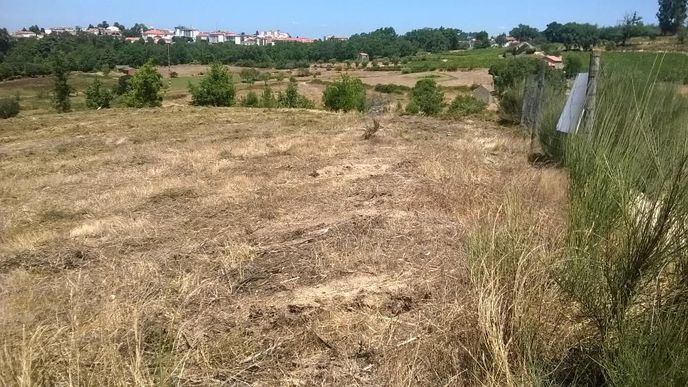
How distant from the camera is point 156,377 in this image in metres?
2.20

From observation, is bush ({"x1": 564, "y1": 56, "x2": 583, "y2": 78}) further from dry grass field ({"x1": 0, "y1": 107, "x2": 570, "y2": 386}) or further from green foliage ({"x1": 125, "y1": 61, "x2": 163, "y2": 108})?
green foliage ({"x1": 125, "y1": 61, "x2": 163, "y2": 108})

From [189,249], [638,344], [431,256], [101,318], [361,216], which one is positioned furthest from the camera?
[361,216]

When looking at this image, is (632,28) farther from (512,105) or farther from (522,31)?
(522,31)

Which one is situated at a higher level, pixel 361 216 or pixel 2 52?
pixel 2 52

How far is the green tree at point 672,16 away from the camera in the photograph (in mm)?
2232

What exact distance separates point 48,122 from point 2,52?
71.3m

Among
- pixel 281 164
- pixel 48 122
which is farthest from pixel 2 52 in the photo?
pixel 281 164

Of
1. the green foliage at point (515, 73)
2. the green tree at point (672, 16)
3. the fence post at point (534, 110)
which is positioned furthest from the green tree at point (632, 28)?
the green foliage at point (515, 73)

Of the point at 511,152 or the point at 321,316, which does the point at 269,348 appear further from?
the point at 511,152

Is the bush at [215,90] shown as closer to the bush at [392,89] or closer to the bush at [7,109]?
the bush at [7,109]

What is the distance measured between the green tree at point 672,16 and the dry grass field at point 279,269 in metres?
1.00

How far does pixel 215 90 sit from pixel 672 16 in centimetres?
3788

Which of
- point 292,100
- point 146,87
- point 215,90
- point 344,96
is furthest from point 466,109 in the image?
point 292,100

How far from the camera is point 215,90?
125 ft
